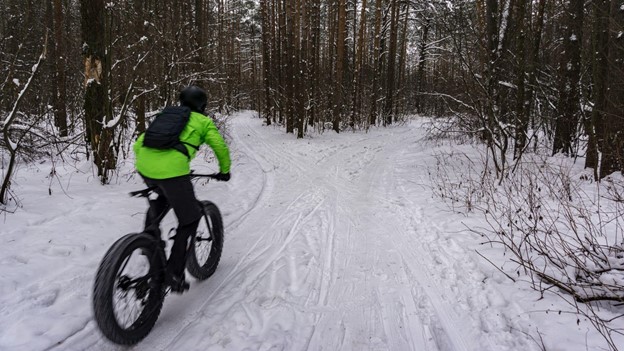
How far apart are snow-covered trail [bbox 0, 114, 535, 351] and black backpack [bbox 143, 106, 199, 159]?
153 centimetres

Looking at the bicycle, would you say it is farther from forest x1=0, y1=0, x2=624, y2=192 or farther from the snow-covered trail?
forest x1=0, y1=0, x2=624, y2=192

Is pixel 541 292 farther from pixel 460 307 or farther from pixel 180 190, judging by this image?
pixel 180 190

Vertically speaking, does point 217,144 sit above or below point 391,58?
below

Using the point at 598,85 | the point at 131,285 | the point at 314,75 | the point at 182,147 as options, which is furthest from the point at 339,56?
the point at 131,285

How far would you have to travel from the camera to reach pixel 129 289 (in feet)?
9.01

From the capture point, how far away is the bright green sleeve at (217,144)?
3.29 meters

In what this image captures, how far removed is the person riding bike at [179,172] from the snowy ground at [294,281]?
0.56 meters

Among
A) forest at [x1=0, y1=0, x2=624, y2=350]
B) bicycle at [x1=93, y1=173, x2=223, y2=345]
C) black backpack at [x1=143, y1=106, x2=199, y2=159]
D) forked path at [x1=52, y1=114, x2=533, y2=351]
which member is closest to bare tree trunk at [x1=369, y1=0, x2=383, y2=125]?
forest at [x1=0, y1=0, x2=624, y2=350]

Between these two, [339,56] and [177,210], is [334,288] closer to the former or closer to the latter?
[177,210]

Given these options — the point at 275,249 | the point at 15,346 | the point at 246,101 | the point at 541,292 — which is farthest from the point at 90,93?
the point at 246,101

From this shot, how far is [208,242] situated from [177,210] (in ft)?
3.21

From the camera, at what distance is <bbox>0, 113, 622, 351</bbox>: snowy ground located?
9.68 ft

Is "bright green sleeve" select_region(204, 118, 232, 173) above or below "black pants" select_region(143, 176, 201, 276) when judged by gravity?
above

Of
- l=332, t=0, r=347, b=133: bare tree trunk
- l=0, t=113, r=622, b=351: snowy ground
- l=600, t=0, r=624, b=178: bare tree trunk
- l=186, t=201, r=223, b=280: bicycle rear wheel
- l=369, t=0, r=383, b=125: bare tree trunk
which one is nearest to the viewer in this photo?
l=0, t=113, r=622, b=351: snowy ground
